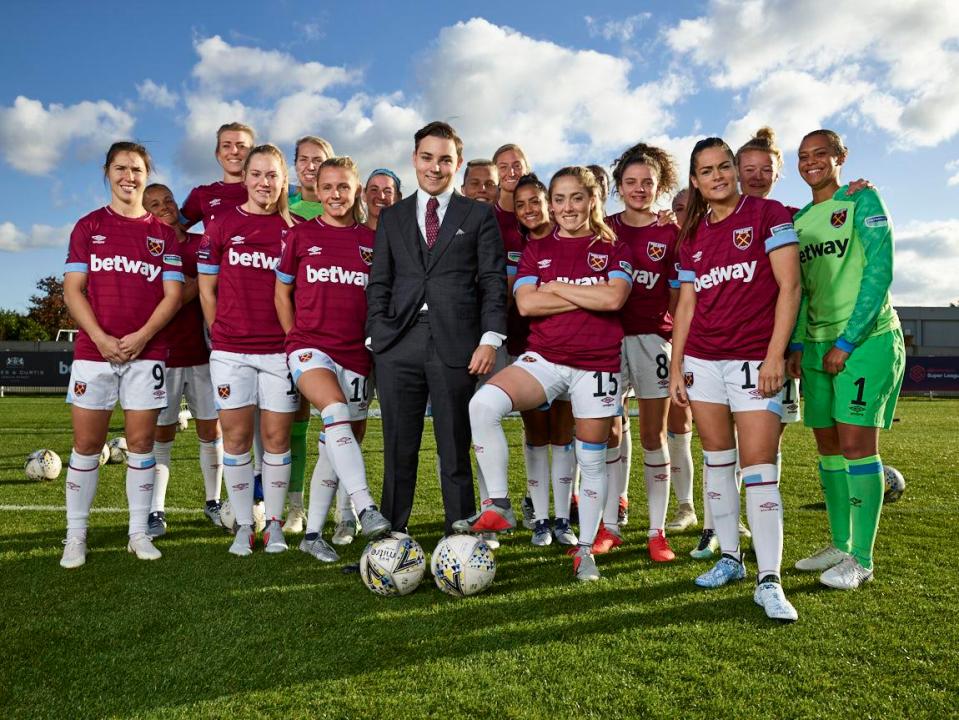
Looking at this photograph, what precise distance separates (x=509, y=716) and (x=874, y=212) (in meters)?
3.14

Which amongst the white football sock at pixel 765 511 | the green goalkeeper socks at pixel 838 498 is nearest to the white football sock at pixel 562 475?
the white football sock at pixel 765 511

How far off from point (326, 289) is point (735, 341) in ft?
7.76

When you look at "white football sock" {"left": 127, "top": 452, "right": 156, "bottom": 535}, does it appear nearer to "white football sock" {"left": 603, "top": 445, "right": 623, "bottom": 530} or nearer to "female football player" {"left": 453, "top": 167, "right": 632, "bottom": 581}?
"female football player" {"left": 453, "top": 167, "right": 632, "bottom": 581}

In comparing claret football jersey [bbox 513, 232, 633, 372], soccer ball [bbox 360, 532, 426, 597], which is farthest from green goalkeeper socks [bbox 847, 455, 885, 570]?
soccer ball [bbox 360, 532, 426, 597]

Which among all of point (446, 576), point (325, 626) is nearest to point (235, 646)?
point (325, 626)

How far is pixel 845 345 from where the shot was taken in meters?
3.74

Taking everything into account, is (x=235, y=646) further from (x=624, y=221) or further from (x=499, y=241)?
(x=624, y=221)

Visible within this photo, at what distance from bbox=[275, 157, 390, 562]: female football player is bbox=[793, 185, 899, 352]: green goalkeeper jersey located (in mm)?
2605

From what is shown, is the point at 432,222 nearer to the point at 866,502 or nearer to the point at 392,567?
the point at 392,567

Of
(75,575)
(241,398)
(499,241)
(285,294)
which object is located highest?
(499,241)

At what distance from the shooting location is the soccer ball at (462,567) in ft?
11.7

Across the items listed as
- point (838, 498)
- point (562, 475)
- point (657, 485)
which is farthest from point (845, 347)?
point (562, 475)

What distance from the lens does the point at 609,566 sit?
13.8 ft

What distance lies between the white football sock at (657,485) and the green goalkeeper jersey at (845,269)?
123cm
